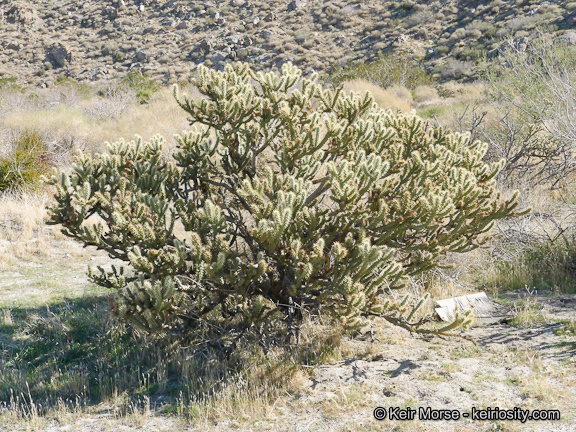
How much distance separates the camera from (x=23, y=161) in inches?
429

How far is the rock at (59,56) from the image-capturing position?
38.3 m

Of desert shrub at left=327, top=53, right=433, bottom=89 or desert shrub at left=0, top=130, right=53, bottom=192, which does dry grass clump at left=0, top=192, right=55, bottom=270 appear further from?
desert shrub at left=327, top=53, right=433, bottom=89

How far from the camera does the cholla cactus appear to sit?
12.7 ft

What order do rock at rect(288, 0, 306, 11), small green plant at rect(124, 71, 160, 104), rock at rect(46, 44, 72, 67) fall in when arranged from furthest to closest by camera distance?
rock at rect(288, 0, 306, 11), rock at rect(46, 44, 72, 67), small green plant at rect(124, 71, 160, 104)

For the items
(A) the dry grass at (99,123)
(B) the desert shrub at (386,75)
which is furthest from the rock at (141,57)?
(A) the dry grass at (99,123)

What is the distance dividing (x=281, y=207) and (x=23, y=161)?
29.8 ft

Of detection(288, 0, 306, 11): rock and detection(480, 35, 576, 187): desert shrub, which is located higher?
detection(288, 0, 306, 11): rock

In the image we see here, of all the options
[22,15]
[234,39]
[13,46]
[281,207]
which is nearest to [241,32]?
[234,39]

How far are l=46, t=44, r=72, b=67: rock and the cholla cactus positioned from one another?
125 feet

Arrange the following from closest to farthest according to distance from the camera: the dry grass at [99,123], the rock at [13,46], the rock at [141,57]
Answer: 1. the dry grass at [99,123]
2. the rock at [141,57]
3. the rock at [13,46]

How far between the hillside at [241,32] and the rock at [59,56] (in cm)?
7

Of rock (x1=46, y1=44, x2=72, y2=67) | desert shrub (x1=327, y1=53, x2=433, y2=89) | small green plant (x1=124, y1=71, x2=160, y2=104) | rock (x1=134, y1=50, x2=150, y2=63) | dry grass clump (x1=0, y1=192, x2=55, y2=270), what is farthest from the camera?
rock (x1=46, y1=44, x2=72, y2=67)

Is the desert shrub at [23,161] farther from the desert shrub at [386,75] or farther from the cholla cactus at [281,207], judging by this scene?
the desert shrub at [386,75]

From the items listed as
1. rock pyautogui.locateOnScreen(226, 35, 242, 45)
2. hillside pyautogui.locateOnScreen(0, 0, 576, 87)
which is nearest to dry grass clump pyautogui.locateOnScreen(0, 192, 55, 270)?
hillside pyautogui.locateOnScreen(0, 0, 576, 87)
